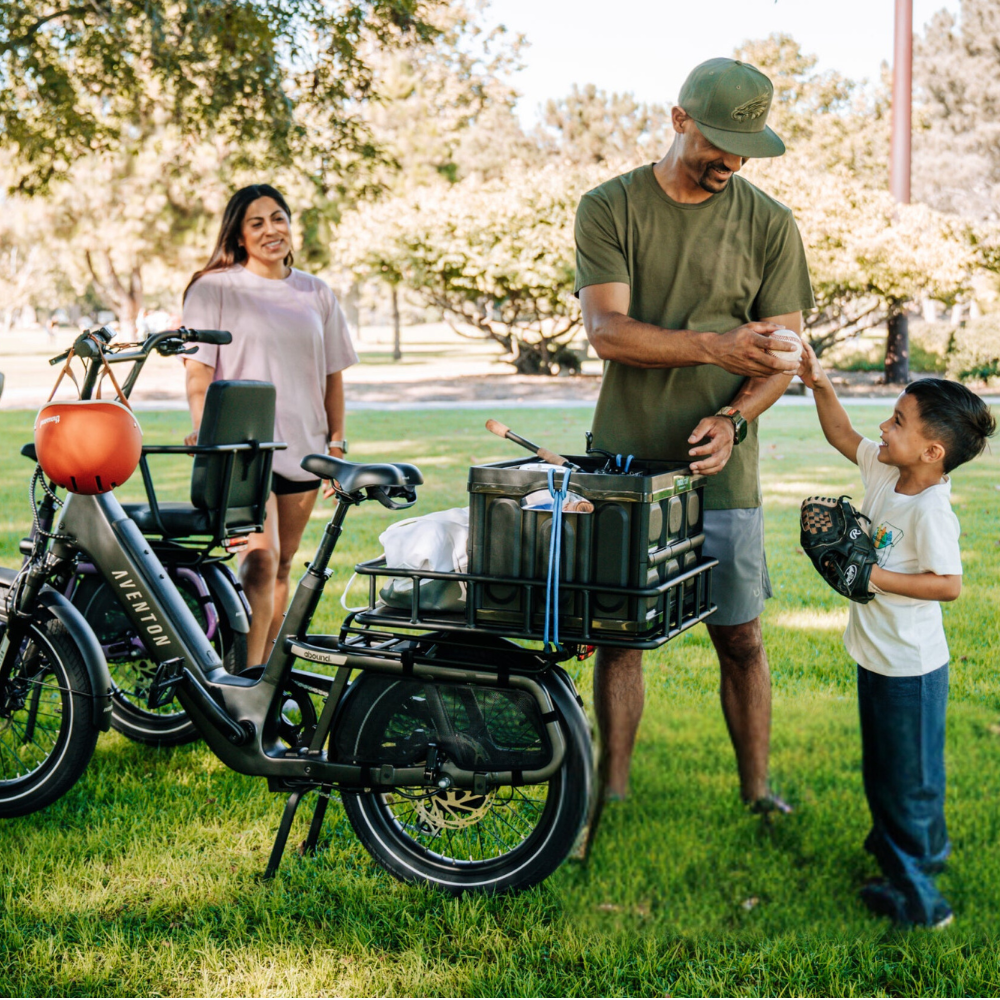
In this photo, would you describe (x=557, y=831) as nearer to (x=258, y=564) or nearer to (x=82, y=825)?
(x=82, y=825)

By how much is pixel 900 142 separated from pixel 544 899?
21027 millimetres

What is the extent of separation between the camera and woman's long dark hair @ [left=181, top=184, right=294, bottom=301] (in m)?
4.81

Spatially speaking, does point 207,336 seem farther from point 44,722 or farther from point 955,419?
point 955,419

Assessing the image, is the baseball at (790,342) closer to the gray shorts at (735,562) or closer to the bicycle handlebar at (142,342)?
the gray shorts at (735,562)

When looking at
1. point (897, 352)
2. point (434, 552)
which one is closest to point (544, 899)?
point (434, 552)

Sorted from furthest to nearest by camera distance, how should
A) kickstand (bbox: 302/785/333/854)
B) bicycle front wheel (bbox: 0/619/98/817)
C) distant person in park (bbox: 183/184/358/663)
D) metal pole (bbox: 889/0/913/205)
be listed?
metal pole (bbox: 889/0/913/205), distant person in park (bbox: 183/184/358/663), bicycle front wheel (bbox: 0/619/98/817), kickstand (bbox: 302/785/333/854)

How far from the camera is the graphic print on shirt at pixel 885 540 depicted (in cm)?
312

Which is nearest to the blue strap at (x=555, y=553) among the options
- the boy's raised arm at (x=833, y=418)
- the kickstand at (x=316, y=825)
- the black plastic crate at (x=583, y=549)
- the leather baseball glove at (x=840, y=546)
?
the black plastic crate at (x=583, y=549)

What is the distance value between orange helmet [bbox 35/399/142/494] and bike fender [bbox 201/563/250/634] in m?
1.03

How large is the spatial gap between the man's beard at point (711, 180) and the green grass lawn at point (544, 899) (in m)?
1.83

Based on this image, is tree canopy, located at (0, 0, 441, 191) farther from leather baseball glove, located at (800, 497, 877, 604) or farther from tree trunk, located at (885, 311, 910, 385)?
tree trunk, located at (885, 311, 910, 385)

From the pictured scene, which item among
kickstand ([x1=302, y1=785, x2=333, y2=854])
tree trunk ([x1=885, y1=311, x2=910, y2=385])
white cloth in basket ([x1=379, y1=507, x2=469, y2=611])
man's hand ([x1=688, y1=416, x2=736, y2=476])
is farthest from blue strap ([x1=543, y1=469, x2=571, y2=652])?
tree trunk ([x1=885, y1=311, x2=910, y2=385])

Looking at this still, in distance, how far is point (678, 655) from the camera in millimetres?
5688

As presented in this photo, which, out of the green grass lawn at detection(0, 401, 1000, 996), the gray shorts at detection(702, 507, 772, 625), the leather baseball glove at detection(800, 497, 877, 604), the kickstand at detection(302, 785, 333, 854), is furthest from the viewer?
the gray shorts at detection(702, 507, 772, 625)
